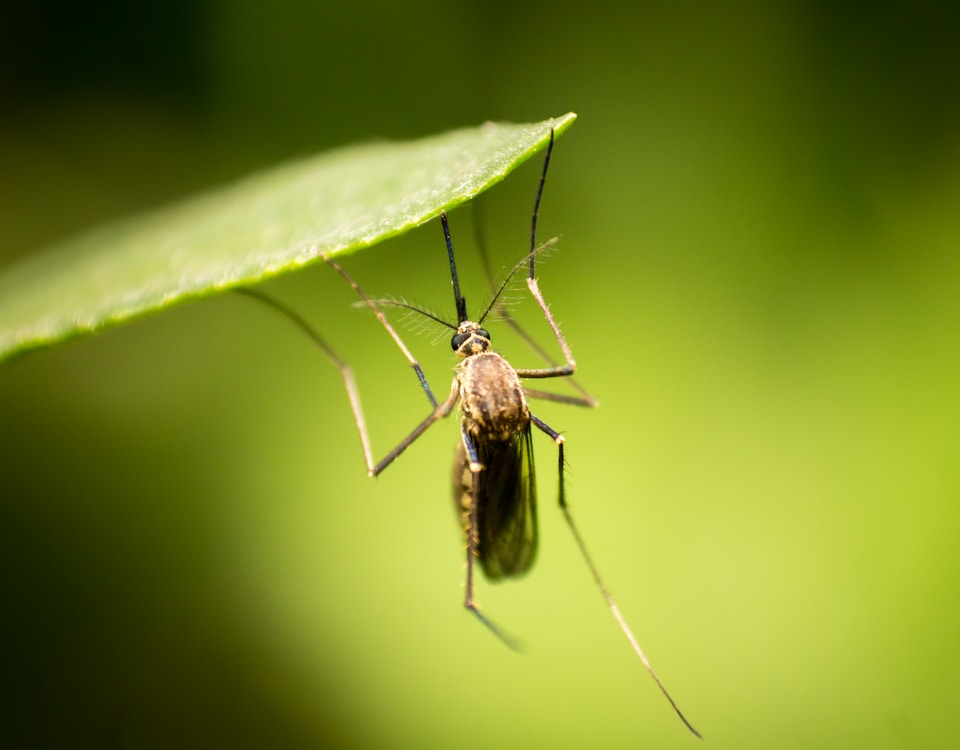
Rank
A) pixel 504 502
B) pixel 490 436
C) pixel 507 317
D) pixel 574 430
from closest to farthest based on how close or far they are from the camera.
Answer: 1. pixel 490 436
2. pixel 504 502
3. pixel 507 317
4. pixel 574 430

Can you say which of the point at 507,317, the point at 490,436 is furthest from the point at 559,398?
the point at 507,317

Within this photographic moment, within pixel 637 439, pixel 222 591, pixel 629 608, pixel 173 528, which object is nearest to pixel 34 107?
pixel 173 528

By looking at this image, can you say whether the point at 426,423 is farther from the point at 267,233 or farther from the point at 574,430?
the point at 574,430

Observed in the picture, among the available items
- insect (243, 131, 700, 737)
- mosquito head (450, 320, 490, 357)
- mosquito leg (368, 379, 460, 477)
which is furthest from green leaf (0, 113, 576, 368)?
mosquito leg (368, 379, 460, 477)

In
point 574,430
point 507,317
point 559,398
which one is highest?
point 507,317

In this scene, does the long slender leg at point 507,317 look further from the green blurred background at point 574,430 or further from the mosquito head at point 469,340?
the mosquito head at point 469,340

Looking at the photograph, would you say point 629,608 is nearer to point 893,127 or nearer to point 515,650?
point 515,650

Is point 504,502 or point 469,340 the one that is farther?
point 504,502
